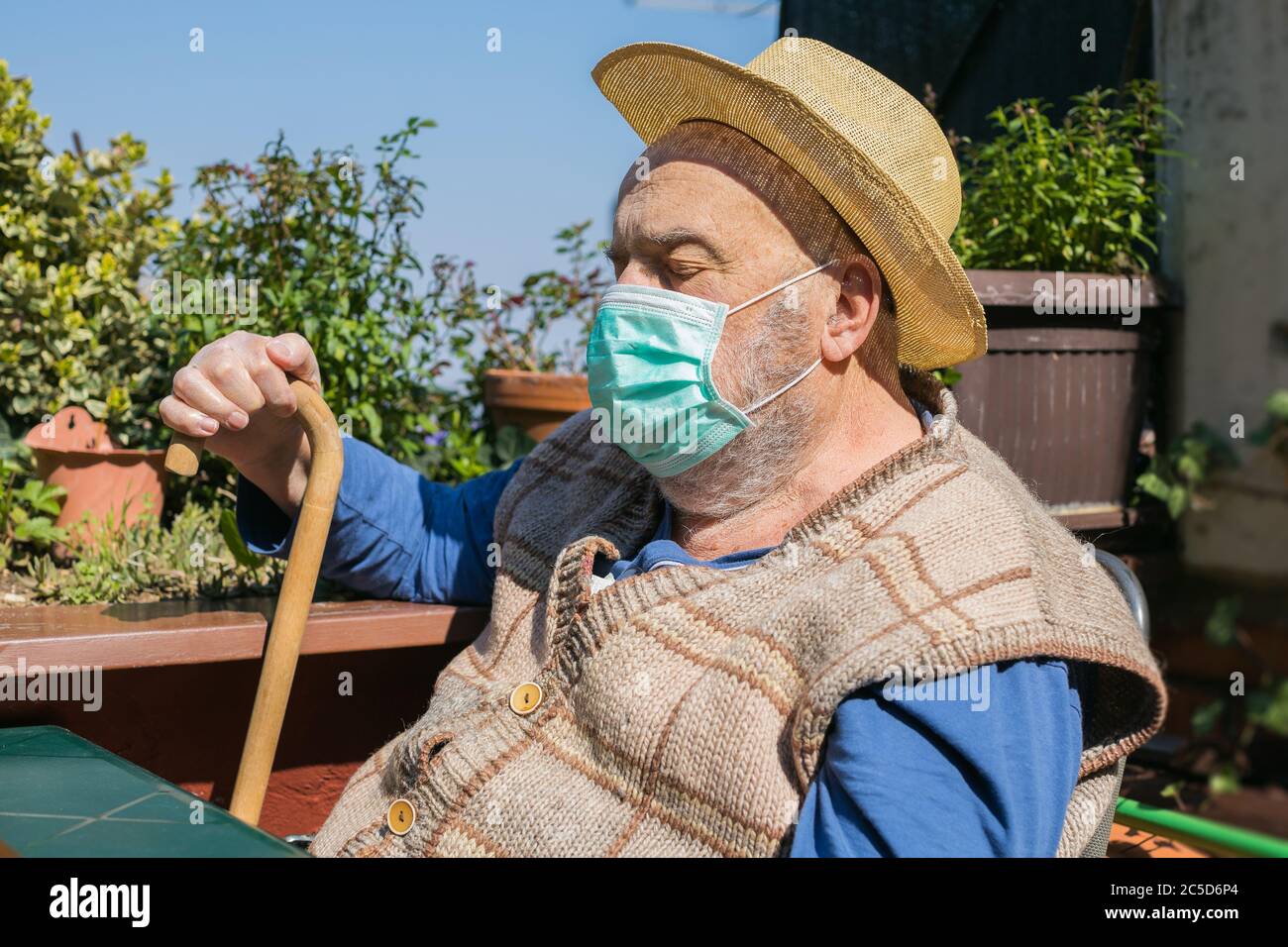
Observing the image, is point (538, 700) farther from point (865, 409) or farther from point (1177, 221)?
point (1177, 221)

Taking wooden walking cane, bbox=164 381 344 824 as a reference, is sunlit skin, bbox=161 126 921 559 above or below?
above

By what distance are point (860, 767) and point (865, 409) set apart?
0.73 meters

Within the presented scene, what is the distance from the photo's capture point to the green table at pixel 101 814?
142 centimetres

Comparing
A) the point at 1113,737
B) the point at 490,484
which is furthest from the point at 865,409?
the point at 490,484

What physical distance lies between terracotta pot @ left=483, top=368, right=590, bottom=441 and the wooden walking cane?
3.85 feet

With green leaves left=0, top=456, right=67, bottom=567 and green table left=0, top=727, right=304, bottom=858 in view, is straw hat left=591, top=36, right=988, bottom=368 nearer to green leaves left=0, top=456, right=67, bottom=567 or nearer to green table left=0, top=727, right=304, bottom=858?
green table left=0, top=727, right=304, bottom=858

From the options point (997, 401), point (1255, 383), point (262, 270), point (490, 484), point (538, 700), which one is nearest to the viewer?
point (538, 700)

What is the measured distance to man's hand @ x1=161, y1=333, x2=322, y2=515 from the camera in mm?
2057

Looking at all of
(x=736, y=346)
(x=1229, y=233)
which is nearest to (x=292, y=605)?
(x=736, y=346)

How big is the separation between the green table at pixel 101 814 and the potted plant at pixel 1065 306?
2.59 meters

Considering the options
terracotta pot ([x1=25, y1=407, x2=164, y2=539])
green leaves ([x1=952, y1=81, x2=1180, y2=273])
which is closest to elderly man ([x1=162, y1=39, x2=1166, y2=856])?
terracotta pot ([x1=25, y1=407, x2=164, y2=539])

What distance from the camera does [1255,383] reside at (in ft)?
14.1
